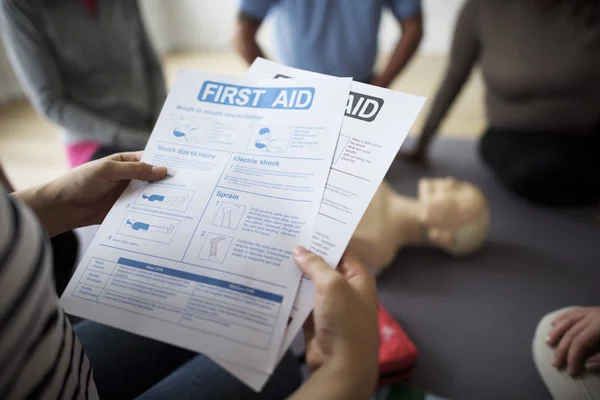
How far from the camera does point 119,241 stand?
1.59 ft

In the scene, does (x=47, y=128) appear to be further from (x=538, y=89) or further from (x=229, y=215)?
(x=538, y=89)

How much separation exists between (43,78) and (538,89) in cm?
147

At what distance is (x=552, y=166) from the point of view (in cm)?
119

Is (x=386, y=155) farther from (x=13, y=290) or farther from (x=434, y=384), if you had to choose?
(x=434, y=384)

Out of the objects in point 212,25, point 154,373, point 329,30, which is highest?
point 329,30

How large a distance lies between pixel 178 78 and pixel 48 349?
0.42 m

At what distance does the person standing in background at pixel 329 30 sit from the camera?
1.09 m

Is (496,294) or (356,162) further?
(496,294)

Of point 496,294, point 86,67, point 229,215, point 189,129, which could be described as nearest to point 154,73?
point 86,67

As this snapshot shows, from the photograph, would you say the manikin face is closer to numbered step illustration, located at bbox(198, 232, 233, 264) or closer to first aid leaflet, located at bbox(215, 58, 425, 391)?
first aid leaflet, located at bbox(215, 58, 425, 391)

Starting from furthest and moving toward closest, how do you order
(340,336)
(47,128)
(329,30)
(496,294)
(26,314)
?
(47,128), (329,30), (496,294), (340,336), (26,314)

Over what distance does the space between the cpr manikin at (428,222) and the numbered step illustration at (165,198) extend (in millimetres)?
574

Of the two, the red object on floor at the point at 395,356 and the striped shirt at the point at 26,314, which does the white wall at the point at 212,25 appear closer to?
the red object on floor at the point at 395,356

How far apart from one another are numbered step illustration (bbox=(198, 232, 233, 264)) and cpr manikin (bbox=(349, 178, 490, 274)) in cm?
57
